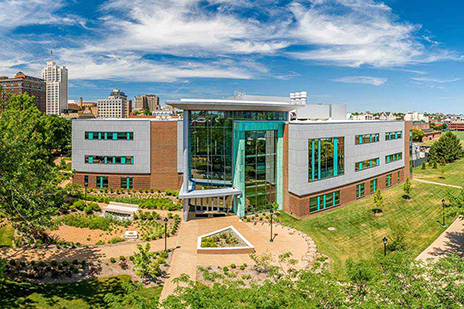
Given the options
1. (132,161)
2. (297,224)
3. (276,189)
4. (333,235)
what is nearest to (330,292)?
(333,235)

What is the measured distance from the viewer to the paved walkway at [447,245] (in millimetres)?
22275

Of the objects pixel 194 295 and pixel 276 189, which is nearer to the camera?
pixel 194 295

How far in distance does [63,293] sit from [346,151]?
98.5 feet

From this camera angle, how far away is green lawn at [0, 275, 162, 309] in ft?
51.6

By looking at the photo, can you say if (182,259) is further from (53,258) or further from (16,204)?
(16,204)

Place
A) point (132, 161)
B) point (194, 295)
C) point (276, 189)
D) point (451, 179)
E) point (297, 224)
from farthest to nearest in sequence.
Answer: point (451, 179) < point (132, 161) < point (276, 189) < point (297, 224) < point (194, 295)

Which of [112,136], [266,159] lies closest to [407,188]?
[266,159]

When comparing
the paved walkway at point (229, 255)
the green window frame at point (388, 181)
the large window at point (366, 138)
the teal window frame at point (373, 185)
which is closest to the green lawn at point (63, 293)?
the paved walkway at point (229, 255)

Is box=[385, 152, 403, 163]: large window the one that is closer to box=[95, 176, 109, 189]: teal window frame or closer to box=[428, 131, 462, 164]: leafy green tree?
box=[428, 131, 462, 164]: leafy green tree

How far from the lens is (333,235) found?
86.1ft

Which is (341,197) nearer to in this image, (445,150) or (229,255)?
(229,255)

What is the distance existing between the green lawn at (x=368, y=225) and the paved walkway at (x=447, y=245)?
53 cm

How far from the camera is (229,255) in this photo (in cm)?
2255

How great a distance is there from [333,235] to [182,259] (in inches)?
534
